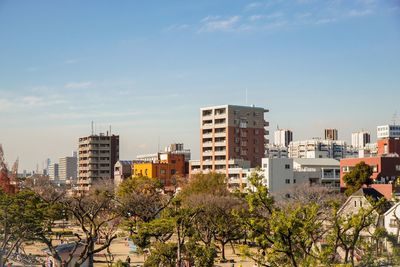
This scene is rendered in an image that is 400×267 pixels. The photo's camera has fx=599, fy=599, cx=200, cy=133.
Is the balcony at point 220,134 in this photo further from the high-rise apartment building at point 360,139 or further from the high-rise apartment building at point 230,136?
the high-rise apartment building at point 360,139

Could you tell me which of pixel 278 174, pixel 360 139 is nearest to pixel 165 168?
pixel 278 174

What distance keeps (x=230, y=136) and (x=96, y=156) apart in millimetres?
33078

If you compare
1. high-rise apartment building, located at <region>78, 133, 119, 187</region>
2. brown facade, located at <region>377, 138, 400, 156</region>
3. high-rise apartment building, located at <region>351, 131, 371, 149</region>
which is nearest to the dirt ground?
brown facade, located at <region>377, 138, 400, 156</region>

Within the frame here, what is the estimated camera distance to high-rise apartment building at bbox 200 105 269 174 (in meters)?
61.8

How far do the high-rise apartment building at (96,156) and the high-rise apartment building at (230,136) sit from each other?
92.0 ft

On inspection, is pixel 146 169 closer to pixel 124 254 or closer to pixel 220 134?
pixel 220 134

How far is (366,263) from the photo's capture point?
517 inches

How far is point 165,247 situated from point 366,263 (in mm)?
10277

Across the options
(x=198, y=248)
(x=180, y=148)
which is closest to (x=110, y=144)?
(x=180, y=148)

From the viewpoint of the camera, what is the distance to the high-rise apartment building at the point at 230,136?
61806 millimetres

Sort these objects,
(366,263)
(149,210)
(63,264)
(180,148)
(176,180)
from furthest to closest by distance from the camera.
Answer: (180,148) → (176,180) → (149,210) → (63,264) → (366,263)

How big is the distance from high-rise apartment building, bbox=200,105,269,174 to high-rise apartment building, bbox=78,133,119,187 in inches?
1104

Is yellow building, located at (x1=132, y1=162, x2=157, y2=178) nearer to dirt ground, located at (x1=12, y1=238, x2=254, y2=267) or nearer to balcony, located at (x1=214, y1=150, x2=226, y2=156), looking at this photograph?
balcony, located at (x1=214, y1=150, x2=226, y2=156)

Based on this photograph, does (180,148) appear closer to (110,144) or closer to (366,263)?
(110,144)
